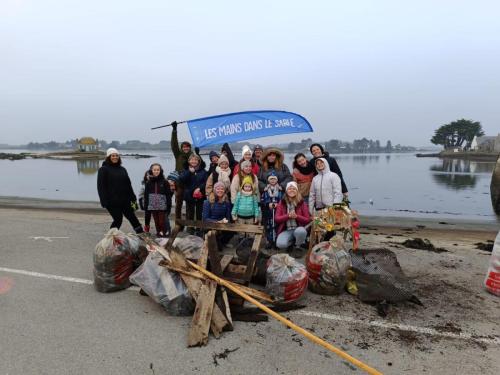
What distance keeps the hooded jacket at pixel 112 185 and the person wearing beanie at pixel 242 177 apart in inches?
80.4

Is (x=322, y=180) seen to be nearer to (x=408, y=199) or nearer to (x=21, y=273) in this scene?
(x=21, y=273)

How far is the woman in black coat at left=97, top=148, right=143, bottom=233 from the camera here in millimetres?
5922

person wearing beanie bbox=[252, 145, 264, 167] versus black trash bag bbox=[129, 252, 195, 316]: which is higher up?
person wearing beanie bbox=[252, 145, 264, 167]

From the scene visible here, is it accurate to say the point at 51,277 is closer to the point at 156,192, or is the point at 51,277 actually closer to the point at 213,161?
the point at 156,192

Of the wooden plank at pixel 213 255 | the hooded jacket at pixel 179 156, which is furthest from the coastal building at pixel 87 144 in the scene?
the wooden plank at pixel 213 255

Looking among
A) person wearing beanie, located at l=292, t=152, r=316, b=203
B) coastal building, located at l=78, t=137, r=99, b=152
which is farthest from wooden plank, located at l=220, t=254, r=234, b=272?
coastal building, located at l=78, t=137, r=99, b=152

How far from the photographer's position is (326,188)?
547 centimetres

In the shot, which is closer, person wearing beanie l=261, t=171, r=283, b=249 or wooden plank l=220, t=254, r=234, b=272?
wooden plank l=220, t=254, r=234, b=272

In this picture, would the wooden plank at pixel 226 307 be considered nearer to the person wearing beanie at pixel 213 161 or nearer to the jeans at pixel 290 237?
the jeans at pixel 290 237

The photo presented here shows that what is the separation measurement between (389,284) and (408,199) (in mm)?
18617

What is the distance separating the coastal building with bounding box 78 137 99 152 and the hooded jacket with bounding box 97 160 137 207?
113m

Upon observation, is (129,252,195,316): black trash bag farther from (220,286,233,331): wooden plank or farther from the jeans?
the jeans

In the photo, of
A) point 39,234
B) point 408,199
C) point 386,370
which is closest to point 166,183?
point 39,234

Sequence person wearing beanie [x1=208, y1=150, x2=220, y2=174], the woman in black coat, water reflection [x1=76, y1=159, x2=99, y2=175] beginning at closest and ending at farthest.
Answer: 1. the woman in black coat
2. person wearing beanie [x1=208, y1=150, x2=220, y2=174]
3. water reflection [x1=76, y1=159, x2=99, y2=175]
